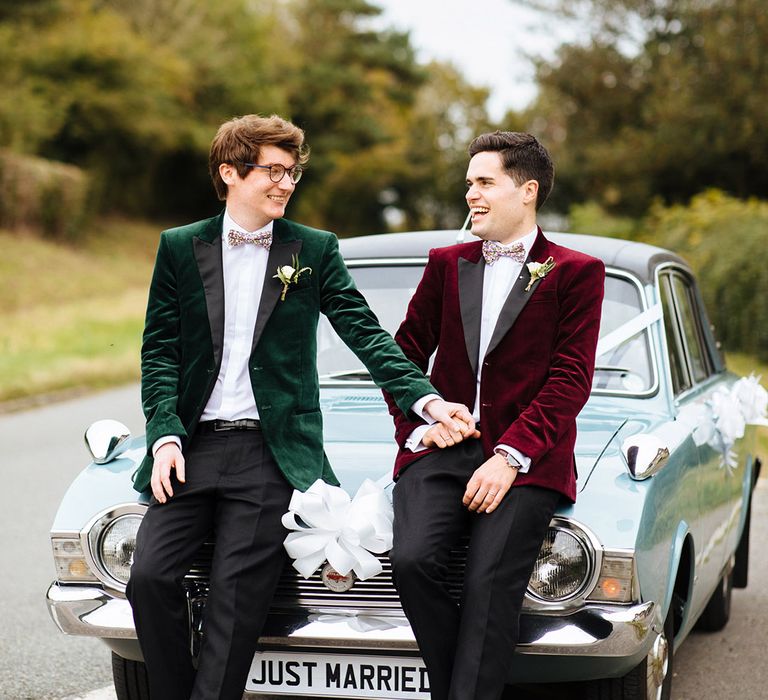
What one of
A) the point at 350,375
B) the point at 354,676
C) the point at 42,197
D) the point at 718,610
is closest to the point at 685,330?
the point at 718,610

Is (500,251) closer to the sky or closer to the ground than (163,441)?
closer to the sky

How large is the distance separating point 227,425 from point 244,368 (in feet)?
0.63

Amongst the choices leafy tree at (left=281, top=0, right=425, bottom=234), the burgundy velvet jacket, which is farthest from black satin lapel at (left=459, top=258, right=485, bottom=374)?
leafy tree at (left=281, top=0, right=425, bottom=234)

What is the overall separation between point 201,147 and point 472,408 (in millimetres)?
46081

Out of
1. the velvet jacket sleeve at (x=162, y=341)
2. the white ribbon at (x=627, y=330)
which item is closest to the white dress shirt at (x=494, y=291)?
the velvet jacket sleeve at (x=162, y=341)

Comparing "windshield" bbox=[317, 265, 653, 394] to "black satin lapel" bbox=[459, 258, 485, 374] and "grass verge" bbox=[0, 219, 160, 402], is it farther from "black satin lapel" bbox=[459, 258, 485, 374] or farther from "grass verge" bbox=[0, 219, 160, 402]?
"grass verge" bbox=[0, 219, 160, 402]

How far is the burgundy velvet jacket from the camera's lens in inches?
141

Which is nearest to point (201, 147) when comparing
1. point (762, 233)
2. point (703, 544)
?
point (762, 233)

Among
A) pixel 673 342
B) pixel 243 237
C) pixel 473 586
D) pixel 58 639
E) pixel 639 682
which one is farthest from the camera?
pixel 58 639

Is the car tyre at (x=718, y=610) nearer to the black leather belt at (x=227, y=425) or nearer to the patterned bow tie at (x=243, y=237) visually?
the black leather belt at (x=227, y=425)

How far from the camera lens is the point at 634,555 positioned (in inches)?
134

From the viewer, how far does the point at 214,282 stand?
12.4 feet

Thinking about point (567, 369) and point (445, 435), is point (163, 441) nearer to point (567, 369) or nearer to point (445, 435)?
point (445, 435)

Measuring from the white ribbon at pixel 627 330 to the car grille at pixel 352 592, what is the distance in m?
1.49
